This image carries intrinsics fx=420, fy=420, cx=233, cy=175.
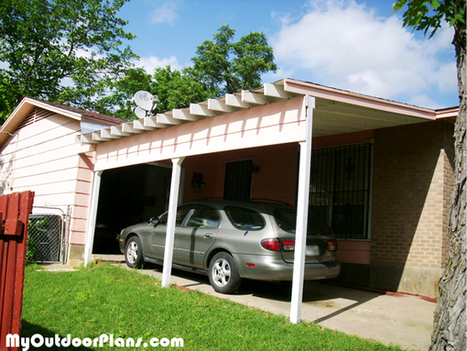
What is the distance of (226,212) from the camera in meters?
7.36

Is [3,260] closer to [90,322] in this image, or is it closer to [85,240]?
[90,322]

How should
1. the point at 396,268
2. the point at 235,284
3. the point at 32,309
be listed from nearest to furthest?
the point at 32,309 < the point at 235,284 < the point at 396,268

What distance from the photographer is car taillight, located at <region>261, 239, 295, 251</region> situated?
20.8 feet

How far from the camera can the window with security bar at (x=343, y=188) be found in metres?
8.84

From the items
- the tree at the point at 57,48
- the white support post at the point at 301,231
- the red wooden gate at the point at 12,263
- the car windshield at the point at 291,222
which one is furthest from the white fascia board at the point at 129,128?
the tree at the point at 57,48

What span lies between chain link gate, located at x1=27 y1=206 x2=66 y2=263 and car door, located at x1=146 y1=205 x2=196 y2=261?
10.3ft

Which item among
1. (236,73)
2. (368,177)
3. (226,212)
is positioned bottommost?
(226,212)

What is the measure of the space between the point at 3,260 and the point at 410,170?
705 cm

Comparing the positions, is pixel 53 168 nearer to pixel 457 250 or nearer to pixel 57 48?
pixel 457 250

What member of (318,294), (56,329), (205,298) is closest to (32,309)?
(56,329)

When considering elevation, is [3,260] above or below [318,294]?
above

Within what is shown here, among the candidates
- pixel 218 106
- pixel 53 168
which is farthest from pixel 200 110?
pixel 53 168

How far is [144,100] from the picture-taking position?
34.9 ft

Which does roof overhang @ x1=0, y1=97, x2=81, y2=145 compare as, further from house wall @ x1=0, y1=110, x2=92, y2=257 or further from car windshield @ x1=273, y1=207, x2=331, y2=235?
car windshield @ x1=273, y1=207, x2=331, y2=235
